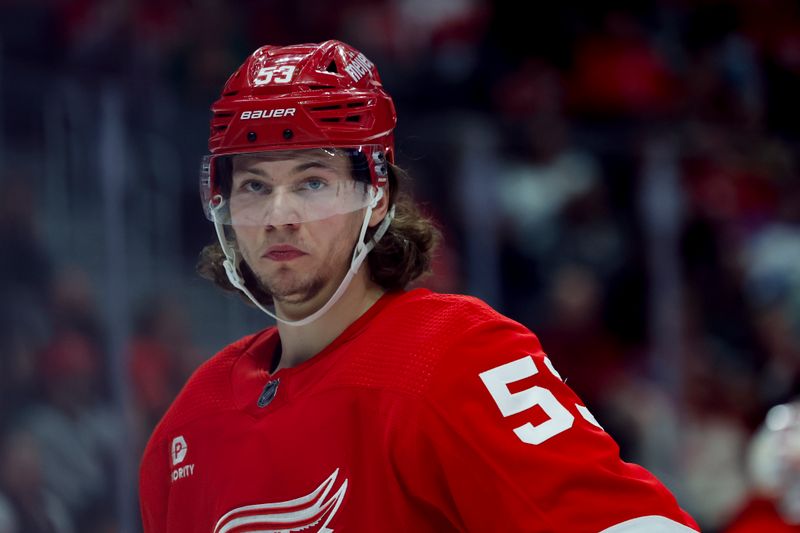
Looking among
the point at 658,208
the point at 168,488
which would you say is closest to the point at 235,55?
the point at 658,208

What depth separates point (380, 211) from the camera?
2236 millimetres

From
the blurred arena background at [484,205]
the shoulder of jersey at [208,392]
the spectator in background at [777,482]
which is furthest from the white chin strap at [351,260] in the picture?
the spectator in background at [777,482]

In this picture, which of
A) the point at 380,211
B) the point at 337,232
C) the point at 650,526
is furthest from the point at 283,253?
the point at 650,526

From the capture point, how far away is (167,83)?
509cm

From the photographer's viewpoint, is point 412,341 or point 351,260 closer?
point 412,341

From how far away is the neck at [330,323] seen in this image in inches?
84.6

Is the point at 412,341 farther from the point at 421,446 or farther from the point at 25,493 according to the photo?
the point at 25,493

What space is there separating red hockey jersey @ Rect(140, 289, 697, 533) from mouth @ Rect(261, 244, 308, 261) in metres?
0.15

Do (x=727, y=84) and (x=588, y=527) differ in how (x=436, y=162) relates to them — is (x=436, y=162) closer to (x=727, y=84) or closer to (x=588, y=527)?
(x=727, y=84)

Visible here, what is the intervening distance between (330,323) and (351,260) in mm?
109

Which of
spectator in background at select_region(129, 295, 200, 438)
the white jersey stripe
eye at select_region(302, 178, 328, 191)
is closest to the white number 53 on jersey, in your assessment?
the white jersey stripe

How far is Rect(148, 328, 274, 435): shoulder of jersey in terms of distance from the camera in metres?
2.23

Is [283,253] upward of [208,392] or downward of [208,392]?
upward

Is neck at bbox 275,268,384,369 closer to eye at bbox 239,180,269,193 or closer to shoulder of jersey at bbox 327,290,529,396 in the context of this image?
shoulder of jersey at bbox 327,290,529,396
